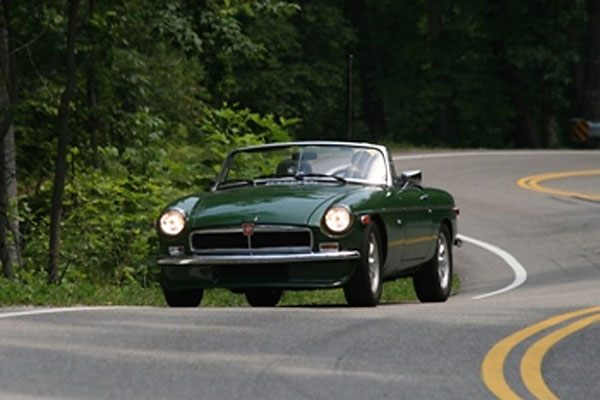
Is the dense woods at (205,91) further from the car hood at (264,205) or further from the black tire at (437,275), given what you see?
the car hood at (264,205)

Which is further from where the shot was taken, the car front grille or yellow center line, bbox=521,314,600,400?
the car front grille

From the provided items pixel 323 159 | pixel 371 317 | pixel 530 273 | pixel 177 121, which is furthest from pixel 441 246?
pixel 177 121

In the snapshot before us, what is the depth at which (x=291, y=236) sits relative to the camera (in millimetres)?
12750

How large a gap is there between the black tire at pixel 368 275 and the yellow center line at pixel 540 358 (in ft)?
6.81

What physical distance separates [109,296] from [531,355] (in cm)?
626

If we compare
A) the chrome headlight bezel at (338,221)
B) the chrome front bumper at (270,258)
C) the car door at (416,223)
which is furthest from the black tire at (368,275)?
the car door at (416,223)

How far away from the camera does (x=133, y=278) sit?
2031 cm

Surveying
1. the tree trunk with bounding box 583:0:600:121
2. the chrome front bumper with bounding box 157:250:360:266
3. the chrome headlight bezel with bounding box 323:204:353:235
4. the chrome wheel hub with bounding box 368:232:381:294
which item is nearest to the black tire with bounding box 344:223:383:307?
the chrome wheel hub with bounding box 368:232:381:294

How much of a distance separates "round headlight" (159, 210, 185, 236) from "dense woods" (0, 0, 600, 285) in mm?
3063

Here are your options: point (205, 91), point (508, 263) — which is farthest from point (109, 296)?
point (205, 91)

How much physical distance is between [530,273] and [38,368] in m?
14.5

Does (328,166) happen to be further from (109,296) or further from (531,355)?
(531,355)

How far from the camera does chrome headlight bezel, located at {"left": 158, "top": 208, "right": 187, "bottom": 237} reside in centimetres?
1300

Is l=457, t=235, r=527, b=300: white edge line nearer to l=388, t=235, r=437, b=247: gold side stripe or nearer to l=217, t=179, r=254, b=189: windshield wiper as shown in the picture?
l=388, t=235, r=437, b=247: gold side stripe
